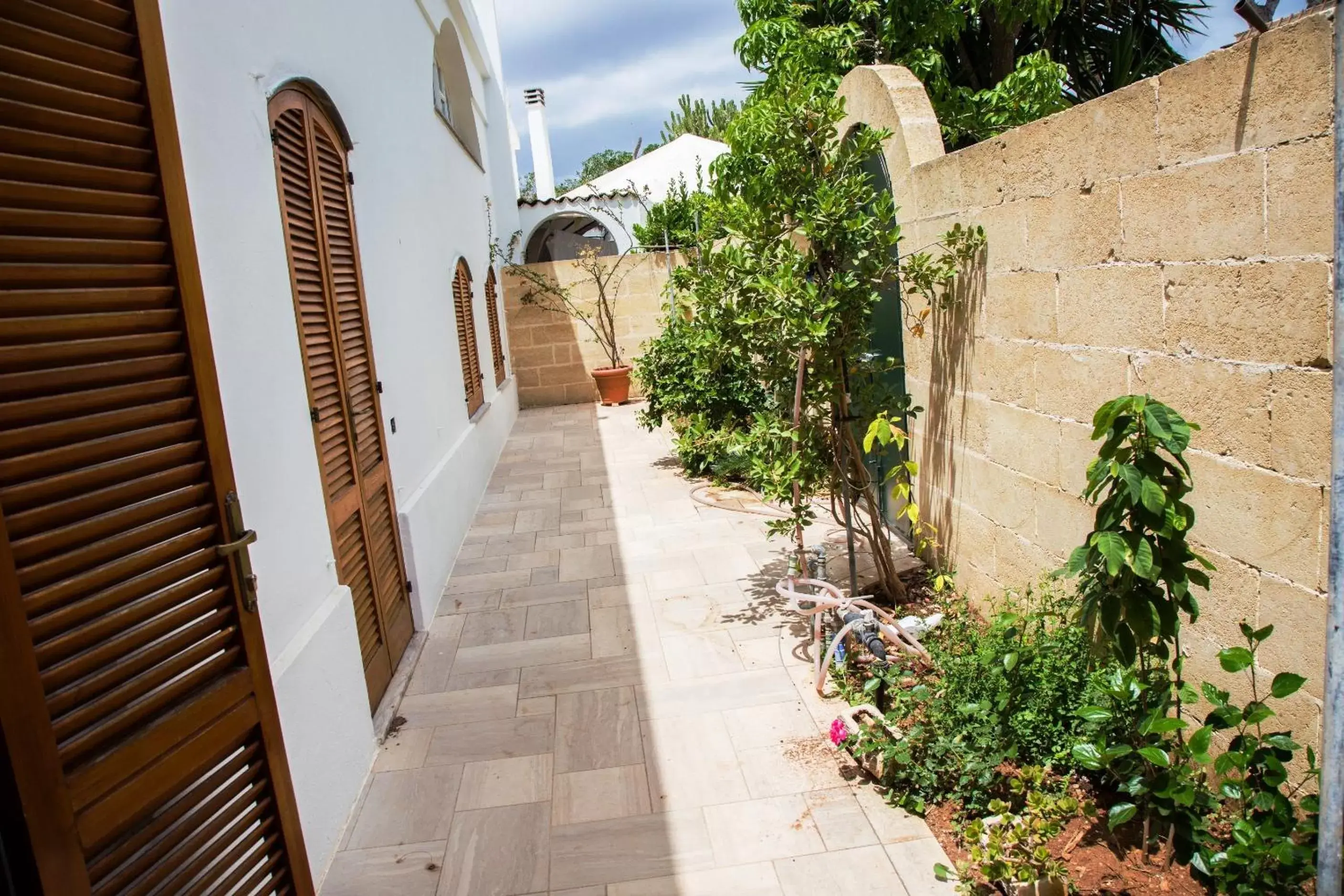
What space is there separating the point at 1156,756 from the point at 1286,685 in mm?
326

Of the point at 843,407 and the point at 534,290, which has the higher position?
the point at 534,290

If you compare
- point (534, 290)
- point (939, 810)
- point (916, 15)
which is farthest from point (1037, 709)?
point (534, 290)

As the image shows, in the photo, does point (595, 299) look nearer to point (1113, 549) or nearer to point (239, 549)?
point (239, 549)

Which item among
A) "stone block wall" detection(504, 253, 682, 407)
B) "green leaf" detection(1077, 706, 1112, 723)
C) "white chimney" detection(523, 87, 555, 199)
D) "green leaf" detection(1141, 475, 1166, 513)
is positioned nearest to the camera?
"green leaf" detection(1141, 475, 1166, 513)

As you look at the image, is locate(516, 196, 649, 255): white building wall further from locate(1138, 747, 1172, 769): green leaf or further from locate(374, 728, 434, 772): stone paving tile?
locate(1138, 747, 1172, 769): green leaf

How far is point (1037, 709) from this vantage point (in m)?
2.68

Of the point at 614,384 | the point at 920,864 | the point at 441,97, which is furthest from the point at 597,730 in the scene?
the point at 614,384

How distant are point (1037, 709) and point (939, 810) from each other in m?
0.45

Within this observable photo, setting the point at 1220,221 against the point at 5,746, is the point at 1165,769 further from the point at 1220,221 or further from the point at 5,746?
the point at 5,746

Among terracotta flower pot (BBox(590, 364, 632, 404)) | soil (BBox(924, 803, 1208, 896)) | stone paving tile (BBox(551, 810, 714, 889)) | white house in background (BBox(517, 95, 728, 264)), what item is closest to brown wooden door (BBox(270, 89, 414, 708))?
stone paving tile (BBox(551, 810, 714, 889))

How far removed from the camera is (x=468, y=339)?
7953 mm

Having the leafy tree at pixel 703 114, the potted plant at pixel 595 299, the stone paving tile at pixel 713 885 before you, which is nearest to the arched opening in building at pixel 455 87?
the potted plant at pixel 595 299

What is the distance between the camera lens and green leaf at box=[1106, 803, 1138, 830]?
2.08 m

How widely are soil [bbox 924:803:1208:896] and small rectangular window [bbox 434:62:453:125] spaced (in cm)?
697
